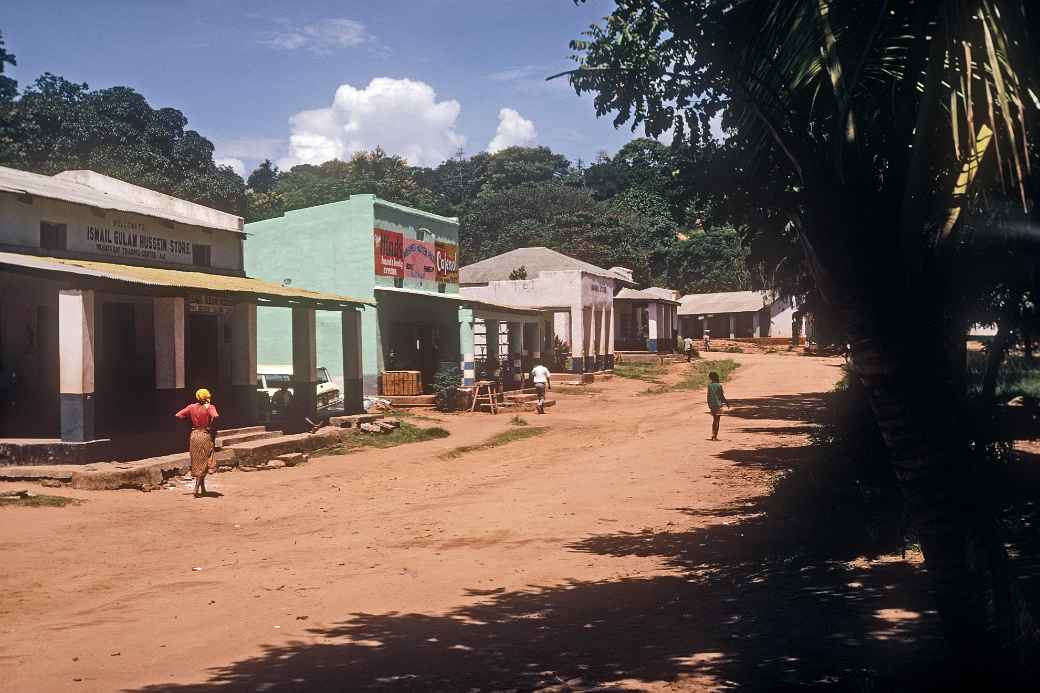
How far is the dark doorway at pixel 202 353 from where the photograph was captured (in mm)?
22250

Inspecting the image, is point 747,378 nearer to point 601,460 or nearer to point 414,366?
point 414,366

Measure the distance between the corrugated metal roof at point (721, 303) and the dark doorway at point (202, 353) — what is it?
1649 inches

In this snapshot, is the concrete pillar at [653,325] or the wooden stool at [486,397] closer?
the wooden stool at [486,397]

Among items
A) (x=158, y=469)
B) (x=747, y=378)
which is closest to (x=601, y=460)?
(x=158, y=469)

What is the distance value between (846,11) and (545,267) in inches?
1588

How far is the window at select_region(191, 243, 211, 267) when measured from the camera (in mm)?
22656

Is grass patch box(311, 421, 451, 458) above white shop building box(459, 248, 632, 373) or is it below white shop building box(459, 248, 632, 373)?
below

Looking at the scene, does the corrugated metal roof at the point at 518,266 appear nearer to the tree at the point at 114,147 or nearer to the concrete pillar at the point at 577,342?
the concrete pillar at the point at 577,342

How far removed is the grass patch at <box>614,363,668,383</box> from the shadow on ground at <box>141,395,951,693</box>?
31291 mm

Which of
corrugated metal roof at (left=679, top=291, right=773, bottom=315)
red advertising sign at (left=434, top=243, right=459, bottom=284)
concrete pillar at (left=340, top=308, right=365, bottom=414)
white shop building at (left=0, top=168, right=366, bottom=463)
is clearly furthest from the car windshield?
corrugated metal roof at (left=679, top=291, right=773, bottom=315)

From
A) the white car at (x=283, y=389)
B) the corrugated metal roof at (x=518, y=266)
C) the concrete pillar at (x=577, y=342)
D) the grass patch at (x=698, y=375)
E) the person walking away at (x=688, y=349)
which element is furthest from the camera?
the person walking away at (x=688, y=349)

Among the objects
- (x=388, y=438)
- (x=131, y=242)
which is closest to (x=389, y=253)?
(x=388, y=438)

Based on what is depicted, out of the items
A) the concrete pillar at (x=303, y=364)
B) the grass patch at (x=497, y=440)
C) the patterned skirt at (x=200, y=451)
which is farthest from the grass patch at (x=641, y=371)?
the patterned skirt at (x=200, y=451)

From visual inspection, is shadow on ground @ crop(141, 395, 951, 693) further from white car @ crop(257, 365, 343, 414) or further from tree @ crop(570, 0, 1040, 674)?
white car @ crop(257, 365, 343, 414)
